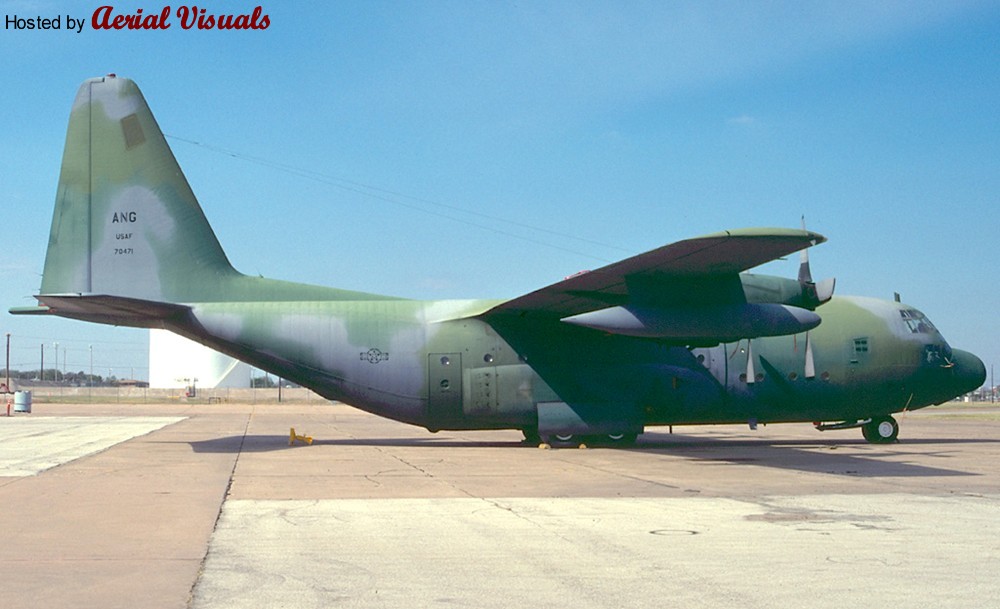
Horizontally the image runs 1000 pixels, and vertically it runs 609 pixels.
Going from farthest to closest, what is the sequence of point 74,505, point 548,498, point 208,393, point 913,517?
point 208,393
point 548,498
point 74,505
point 913,517

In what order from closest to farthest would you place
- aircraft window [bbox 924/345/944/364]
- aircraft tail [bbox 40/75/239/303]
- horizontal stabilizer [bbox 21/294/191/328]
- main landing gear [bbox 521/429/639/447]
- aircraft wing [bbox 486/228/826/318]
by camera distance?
aircraft wing [bbox 486/228/826/318] → horizontal stabilizer [bbox 21/294/191/328] → aircraft tail [bbox 40/75/239/303] → main landing gear [bbox 521/429/639/447] → aircraft window [bbox 924/345/944/364]

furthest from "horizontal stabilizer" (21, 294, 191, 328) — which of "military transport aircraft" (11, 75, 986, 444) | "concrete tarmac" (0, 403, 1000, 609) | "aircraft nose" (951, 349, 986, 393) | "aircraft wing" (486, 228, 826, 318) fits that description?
"aircraft nose" (951, 349, 986, 393)

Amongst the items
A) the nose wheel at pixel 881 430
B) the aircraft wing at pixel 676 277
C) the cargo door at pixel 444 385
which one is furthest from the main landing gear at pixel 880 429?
the cargo door at pixel 444 385

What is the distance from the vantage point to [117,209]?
21.7m

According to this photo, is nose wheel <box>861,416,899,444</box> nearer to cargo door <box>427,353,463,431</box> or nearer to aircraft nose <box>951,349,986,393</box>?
aircraft nose <box>951,349,986,393</box>

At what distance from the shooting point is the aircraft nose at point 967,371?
24.8 m

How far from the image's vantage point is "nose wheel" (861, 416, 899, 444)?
25250 millimetres

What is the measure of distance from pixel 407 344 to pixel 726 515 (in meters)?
12.1

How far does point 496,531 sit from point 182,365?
10937 cm

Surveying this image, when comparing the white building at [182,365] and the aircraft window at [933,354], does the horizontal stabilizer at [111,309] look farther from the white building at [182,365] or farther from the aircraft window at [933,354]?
the white building at [182,365]

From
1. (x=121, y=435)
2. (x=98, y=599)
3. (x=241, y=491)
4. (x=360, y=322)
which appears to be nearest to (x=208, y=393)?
(x=121, y=435)

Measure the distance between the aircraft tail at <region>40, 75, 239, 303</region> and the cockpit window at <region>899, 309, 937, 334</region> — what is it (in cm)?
1810

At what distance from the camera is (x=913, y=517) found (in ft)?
37.3

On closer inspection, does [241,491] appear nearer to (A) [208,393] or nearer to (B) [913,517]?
(B) [913,517]
